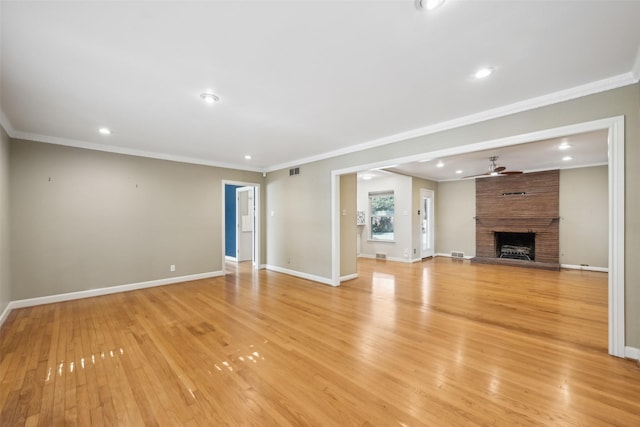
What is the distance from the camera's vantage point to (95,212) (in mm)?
4668

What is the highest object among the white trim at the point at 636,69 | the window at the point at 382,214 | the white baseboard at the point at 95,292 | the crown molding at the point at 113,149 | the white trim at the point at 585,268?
the white trim at the point at 636,69

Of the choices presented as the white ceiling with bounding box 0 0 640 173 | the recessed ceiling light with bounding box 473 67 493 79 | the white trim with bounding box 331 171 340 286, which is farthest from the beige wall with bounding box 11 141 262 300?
the recessed ceiling light with bounding box 473 67 493 79

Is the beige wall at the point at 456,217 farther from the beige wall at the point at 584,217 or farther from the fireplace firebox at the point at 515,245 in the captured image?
the beige wall at the point at 584,217

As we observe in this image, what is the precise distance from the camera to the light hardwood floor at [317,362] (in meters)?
1.85

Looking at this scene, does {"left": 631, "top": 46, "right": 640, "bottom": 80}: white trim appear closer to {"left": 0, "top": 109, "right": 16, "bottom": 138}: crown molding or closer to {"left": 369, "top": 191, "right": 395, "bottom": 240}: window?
{"left": 369, "top": 191, "right": 395, "bottom": 240}: window

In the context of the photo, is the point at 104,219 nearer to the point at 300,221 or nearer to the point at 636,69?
the point at 300,221

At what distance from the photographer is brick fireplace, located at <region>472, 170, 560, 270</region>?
7.13 metres

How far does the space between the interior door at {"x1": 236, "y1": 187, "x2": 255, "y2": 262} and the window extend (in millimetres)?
3988

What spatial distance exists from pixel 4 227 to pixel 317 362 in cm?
468

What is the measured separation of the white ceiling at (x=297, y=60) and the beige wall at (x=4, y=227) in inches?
15.1

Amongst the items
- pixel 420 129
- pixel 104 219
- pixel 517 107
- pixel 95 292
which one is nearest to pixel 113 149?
pixel 104 219

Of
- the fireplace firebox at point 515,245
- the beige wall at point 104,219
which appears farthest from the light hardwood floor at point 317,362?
the fireplace firebox at point 515,245

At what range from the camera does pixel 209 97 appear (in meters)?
2.88

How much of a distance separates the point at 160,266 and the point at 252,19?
513cm
